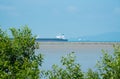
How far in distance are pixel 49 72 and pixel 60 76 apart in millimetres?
579

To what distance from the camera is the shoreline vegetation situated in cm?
1700

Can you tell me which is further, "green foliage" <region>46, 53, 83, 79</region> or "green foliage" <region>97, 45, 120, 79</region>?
"green foliage" <region>46, 53, 83, 79</region>

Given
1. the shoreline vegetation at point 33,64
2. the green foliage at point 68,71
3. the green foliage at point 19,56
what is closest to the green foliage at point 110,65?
the shoreline vegetation at point 33,64

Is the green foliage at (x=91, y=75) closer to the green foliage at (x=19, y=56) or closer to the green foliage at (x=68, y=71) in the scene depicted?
the green foliage at (x=68, y=71)

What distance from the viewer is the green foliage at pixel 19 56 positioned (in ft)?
56.0

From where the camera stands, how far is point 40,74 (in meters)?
18.1

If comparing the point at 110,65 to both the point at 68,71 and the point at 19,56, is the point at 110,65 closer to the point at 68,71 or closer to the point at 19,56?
the point at 68,71

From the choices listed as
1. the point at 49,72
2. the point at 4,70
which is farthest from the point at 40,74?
the point at 4,70

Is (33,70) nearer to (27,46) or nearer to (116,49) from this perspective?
(27,46)

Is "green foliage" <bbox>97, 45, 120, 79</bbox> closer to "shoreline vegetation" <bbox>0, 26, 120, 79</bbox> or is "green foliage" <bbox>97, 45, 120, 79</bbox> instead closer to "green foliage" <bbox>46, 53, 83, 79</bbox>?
"shoreline vegetation" <bbox>0, 26, 120, 79</bbox>

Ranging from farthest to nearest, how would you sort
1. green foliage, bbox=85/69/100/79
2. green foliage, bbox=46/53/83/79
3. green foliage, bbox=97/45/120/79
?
green foliage, bbox=46/53/83/79
green foliage, bbox=85/69/100/79
green foliage, bbox=97/45/120/79

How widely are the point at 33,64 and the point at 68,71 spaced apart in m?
1.76

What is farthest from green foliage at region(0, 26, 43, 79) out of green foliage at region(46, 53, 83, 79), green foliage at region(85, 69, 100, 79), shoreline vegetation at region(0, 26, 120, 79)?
green foliage at region(85, 69, 100, 79)

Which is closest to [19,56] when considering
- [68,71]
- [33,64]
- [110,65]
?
[33,64]
